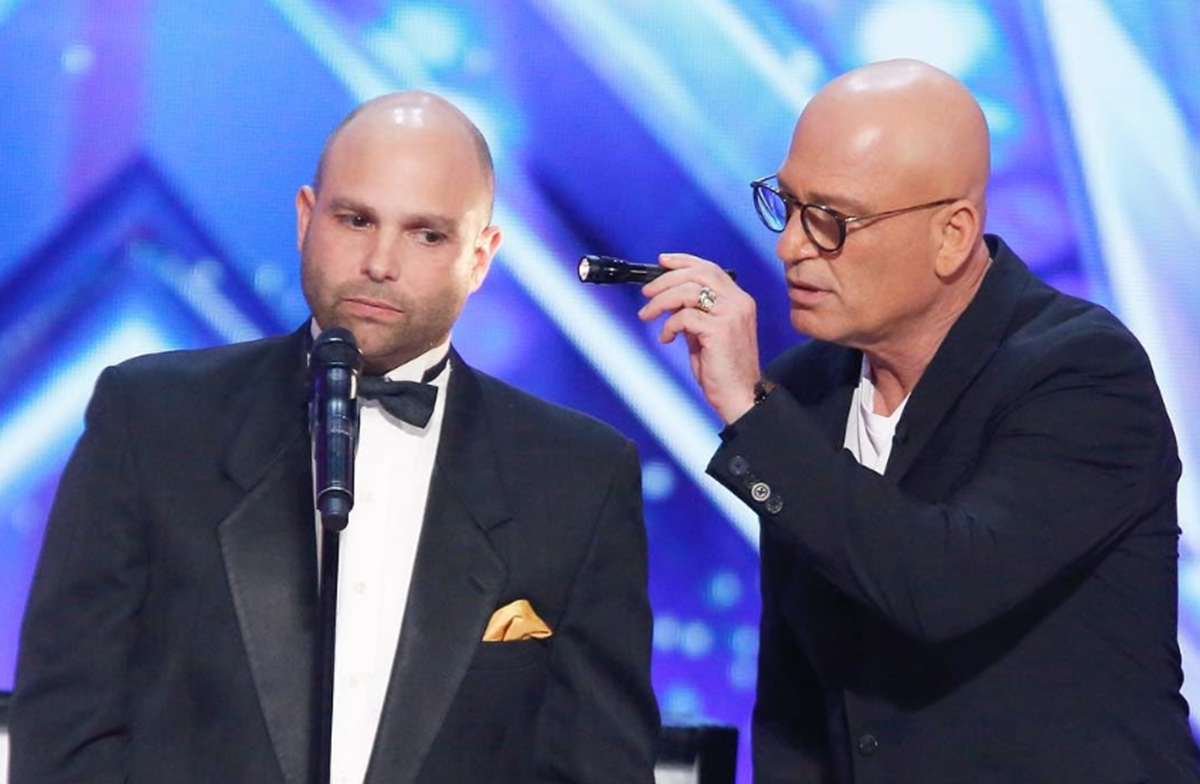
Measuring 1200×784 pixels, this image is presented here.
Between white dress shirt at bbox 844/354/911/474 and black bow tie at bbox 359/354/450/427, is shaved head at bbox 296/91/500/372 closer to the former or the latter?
black bow tie at bbox 359/354/450/427

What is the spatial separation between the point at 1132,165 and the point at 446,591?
191cm

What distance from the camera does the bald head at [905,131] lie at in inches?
108

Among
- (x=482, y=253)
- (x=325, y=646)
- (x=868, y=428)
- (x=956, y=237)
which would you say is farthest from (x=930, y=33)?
(x=325, y=646)

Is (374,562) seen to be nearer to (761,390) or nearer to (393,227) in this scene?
(393,227)

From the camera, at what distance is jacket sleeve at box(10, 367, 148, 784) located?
7.98 ft

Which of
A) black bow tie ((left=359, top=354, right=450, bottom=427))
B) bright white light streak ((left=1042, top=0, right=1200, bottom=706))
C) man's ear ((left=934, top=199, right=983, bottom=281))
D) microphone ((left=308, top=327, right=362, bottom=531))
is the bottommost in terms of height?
microphone ((left=308, top=327, right=362, bottom=531))

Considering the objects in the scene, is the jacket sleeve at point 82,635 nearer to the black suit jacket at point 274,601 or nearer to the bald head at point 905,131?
the black suit jacket at point 274,601

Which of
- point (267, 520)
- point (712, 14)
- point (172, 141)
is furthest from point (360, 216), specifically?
point (712, 14)

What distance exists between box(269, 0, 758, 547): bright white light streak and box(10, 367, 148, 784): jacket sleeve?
1270 millimetres

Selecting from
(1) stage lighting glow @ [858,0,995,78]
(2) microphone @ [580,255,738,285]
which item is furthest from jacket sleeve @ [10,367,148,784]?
(1) stage lighting glow @ [858,0,995,78]

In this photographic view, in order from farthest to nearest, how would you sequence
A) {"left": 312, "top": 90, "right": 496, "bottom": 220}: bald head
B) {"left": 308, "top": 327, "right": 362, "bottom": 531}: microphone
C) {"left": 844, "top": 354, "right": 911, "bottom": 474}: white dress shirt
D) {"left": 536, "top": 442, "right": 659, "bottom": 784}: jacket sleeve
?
{"left": 844, "top": 354, "right": 911, "bottom": 474}: white dress shirt
{"left": 312, "top": 90, "right": 496, "bottom": 220}: bald head
{"left": 536, "top": 442, "right": 659, "bottom": 784}: jacket sleeve
{"left": 308, "top": 327, "right": 362, "bottom": 531}: microphone

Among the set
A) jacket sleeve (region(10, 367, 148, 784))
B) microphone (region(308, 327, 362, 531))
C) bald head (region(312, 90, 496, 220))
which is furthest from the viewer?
bald head (region(312, 90, 496, 220))

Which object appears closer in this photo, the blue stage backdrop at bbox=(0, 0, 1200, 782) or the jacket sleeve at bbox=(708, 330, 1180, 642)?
the jacket sleeve at bbox=(708, 330, 1180, 642)

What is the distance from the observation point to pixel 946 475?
2.70 metres
